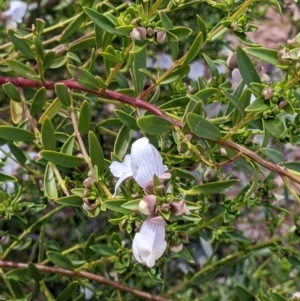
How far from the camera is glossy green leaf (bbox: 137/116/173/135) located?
0.85m

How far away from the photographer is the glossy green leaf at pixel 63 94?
0.98m

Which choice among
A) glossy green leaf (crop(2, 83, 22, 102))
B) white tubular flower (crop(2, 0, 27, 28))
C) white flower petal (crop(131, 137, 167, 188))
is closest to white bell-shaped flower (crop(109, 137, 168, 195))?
white flower petal (crop(131, 137, 167, 188))

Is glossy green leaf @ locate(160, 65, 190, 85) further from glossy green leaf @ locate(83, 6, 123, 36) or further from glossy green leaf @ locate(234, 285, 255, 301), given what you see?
glossy green leaf @ locate(234, 285, 255, 301)

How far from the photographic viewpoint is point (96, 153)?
892 millimetres

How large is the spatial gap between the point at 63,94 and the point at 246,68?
1.04ft

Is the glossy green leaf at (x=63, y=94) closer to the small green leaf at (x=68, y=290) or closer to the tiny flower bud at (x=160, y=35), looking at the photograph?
the tiny flower bud at (x=160, y=35)

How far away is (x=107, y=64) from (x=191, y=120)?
0.25 m

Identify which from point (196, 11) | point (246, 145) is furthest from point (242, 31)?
point (196, 11)

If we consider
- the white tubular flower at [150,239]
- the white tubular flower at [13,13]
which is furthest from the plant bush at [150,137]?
the white tubular flower at [13,13]

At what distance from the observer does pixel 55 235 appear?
1.67 m

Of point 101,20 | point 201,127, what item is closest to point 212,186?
point 201,127

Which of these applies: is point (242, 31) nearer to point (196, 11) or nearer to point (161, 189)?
point (161, 189)

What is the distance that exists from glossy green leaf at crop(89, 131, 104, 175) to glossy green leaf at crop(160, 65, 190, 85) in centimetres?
17

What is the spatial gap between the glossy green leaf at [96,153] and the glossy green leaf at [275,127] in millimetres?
248
